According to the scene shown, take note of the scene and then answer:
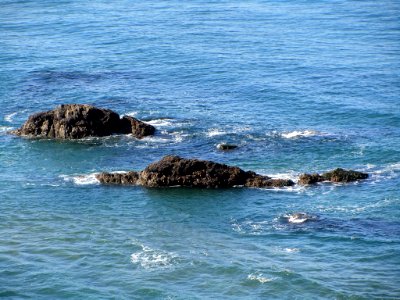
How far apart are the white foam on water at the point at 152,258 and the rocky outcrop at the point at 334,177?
20292 mm

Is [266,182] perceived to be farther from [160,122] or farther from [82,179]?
[160,122]

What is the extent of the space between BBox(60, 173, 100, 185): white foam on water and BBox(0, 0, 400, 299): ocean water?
9.1 inches

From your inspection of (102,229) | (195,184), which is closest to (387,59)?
(195,184)

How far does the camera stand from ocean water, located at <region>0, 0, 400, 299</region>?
73.4 meters

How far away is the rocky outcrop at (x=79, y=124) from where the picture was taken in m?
107

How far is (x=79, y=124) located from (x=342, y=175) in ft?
111

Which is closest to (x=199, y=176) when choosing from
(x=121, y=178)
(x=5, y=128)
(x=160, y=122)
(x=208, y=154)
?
(x=121, y=178)

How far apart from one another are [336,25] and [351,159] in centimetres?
7476

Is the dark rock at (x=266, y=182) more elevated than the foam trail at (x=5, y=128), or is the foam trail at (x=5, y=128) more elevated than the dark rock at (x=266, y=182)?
the foam trail at (x=5, y=128)

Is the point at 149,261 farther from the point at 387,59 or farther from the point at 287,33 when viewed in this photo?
the point at 287,33

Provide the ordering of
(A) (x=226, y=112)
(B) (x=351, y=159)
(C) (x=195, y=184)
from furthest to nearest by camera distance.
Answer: (A) (x=226, y=112) → (B) (x=351, y=159) → (C) (x=195, y=184)

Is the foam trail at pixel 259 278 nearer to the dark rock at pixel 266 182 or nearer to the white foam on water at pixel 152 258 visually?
the white foam on water at pixel 152 258

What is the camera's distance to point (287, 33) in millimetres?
164000

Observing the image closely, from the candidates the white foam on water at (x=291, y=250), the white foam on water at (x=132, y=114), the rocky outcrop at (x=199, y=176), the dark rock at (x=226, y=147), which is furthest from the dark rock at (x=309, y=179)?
the white foam on water at (x=132, y=114)
